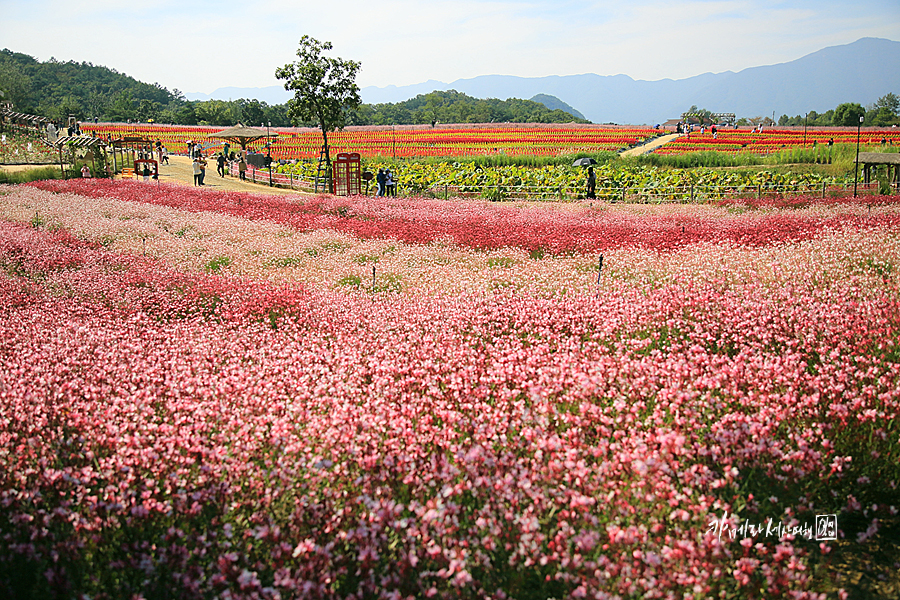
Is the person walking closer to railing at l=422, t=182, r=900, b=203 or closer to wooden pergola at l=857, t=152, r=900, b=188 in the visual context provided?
railing at l=422, t=182, r=900, b=203

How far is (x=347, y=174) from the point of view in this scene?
89.9 ft

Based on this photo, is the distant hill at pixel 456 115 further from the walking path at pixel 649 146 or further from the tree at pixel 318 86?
the tree at pixel 318 86

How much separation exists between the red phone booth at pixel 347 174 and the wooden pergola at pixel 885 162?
2119 centimetres

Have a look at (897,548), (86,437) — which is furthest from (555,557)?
(86,437)

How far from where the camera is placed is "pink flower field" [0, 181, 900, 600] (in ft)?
10.1

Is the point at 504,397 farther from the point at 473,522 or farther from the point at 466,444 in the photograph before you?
the point at 473,522

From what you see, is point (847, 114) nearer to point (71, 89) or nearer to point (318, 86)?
point (318, 86)

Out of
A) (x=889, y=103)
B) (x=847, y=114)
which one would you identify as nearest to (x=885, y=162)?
(x=847, y=114)

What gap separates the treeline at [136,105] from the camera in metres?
97.2

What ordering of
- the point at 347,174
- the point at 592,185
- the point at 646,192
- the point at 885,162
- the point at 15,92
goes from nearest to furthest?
the point at 885,162 < the point at 592,185 < the point at 646,192 < the point at 347,174 < the point at 15,92

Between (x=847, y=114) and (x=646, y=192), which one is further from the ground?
(x=847, y=114)

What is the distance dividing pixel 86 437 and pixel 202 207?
18227 millimetres

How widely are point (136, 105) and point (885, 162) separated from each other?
14179 cm

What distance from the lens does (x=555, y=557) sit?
2854 millimetres
